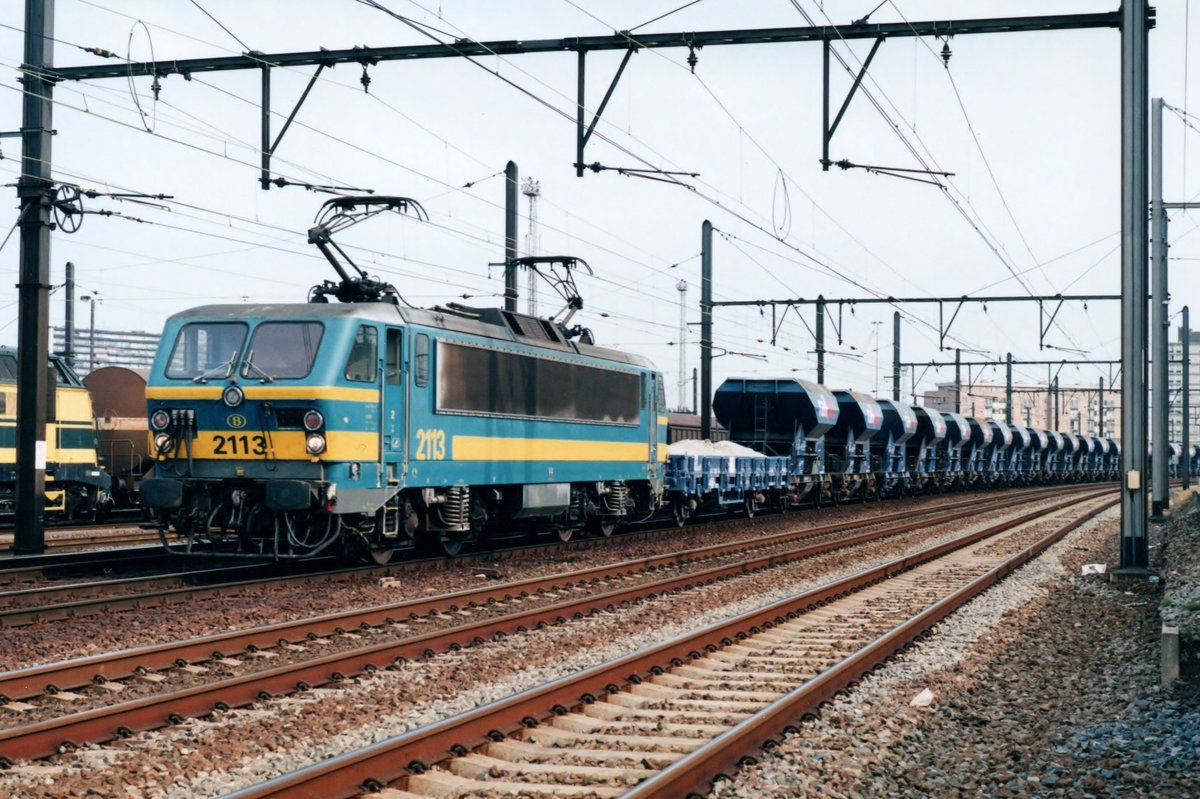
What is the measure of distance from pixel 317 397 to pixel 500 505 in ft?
16.2

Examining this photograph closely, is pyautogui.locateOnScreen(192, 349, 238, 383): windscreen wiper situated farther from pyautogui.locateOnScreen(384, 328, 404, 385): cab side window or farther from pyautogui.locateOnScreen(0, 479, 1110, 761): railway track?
pyautogui.locateOnScreen(0, 479, 1110, 761): railway track

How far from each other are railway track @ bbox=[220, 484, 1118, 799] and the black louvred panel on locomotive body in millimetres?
5334

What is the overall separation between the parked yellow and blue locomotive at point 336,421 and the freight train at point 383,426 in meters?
0.02

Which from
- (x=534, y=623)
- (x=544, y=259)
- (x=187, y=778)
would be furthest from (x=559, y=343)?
(x=187, y=778)

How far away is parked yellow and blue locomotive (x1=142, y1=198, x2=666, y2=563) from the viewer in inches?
534

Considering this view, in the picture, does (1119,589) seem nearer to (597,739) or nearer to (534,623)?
(534,623)

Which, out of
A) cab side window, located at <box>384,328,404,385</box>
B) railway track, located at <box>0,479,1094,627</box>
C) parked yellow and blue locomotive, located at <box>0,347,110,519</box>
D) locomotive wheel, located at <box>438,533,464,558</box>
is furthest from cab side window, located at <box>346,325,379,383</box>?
parked yellow and blue locomotive, located at <box>0,347,110,519</box>

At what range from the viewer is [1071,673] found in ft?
32.2

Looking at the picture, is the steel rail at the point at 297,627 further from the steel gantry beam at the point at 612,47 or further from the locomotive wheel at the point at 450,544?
the steel gantry beam at the point at 612,47

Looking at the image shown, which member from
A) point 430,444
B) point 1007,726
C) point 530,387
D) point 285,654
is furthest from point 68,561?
point 1007,726

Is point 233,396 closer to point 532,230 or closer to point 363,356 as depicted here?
point 363,356

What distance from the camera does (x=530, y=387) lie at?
1761 cm

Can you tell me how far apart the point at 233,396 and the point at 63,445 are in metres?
12.4

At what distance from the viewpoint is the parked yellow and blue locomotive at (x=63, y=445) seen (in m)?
23.0
